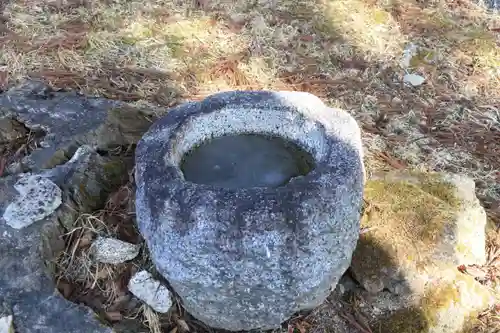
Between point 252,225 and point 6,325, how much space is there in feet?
3.66

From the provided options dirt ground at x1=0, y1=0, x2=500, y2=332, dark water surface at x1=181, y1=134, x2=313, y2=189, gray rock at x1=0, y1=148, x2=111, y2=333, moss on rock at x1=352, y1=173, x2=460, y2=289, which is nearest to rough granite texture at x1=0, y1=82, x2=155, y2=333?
gray rock at x1=0, y1=148, x2=111, y2=333

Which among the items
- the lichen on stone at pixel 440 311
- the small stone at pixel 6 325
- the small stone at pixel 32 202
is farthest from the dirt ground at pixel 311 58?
the small stone at pixel 6 325

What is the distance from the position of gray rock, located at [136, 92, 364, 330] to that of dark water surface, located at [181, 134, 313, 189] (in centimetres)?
7

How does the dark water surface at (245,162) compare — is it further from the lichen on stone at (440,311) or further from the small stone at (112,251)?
the lichen on stone at (440,311)

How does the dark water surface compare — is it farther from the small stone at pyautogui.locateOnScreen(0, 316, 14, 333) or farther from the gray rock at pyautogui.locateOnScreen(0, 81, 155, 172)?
the small stone at pyautogui.locateOnScreen(0, 316, 14, 333)

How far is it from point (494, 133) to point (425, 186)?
124cm

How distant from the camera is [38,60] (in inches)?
163

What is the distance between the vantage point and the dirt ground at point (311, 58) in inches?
151

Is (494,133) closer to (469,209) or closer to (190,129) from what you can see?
(469,209)

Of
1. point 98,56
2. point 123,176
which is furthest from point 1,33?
point 123,176

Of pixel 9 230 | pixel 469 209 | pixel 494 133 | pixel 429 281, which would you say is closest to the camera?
pixel 9 230

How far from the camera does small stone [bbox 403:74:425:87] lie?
14.0 feet

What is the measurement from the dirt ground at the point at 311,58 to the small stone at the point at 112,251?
57.2 inches

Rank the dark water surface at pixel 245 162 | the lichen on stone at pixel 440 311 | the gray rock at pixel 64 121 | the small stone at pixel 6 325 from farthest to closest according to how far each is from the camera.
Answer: the gray rock at pixel 64 121 → the lichen on stone at pixel 440 311 → the dark water surface at pixel 245 162 → the small stone at pixel 6 325
